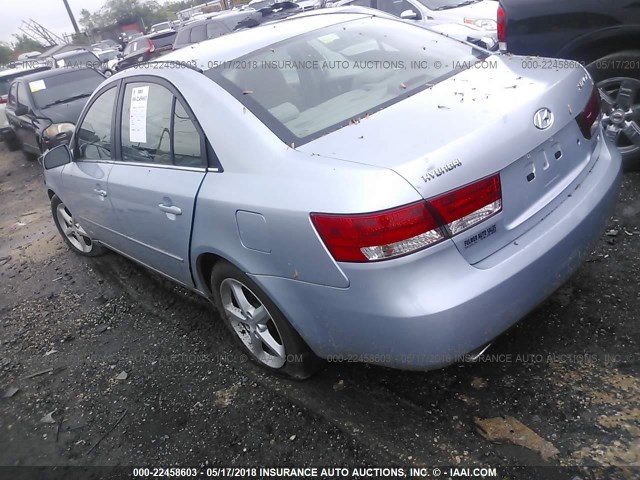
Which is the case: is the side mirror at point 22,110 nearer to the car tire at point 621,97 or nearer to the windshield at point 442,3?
the windshield at point 442,3

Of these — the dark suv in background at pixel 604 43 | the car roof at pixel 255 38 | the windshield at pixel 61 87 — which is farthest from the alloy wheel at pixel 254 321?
the windshield at pixel 61 87

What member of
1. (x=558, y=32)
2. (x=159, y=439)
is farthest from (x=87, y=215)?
(x=558, y=32)

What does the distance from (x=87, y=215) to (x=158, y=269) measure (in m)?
1.08

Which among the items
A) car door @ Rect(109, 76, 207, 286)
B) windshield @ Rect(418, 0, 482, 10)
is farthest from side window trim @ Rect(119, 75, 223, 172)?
windshield @ Rect(418, 0, 482, 10)

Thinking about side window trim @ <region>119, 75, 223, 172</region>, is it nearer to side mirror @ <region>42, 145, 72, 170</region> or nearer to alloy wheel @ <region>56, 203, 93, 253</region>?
side mirror @ <region>42, 145, 72, 170</region>

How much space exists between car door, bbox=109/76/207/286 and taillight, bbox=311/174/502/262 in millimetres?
925

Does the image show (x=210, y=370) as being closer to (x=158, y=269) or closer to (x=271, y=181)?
(x=158, y=269)

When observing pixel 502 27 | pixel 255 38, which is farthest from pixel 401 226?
pixel 502 27

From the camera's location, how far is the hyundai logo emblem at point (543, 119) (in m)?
2.18

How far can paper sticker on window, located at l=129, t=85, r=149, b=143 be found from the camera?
10.1ft

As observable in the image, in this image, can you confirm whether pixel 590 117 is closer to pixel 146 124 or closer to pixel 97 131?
pixel 146 124

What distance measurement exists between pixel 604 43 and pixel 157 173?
330cm

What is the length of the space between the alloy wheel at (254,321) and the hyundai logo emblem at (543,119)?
1444 millimetres

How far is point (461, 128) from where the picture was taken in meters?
2.08
